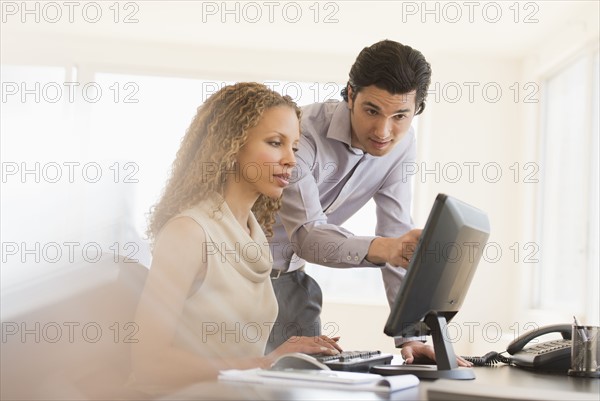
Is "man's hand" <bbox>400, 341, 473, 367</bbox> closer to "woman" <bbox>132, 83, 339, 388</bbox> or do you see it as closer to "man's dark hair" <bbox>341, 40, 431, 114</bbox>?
"woman" <bbox>132, 83, 339, 388</bbox>

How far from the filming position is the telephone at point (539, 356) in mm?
1773

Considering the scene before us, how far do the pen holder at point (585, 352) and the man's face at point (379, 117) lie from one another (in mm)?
768

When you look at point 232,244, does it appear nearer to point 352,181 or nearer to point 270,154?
point 270,154

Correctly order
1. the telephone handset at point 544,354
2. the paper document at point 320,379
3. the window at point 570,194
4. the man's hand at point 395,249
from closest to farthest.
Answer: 1. the paper document at point 320,379
2. the man's hand at point 395,249
3. the telephone handset at point 544,354
4. the window at point 570,194

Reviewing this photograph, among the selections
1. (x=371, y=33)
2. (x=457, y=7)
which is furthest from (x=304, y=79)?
(x=457, y=7)

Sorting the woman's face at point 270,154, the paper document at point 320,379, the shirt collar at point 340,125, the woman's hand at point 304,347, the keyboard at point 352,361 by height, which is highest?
the shirt collar at point 340,125

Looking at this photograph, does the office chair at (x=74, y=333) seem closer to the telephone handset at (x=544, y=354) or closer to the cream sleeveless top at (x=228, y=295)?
the cream sleeveless top at (x=228, y=295)

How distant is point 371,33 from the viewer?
5.74 m

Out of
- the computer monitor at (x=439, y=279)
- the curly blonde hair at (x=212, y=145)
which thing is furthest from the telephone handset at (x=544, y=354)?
the curly blonde hair at (x=212, y=145)

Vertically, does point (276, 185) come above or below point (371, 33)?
below

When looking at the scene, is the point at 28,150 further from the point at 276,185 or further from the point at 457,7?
the point at 276,185

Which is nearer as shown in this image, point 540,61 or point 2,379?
point 2,379

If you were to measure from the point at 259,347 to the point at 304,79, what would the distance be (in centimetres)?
484

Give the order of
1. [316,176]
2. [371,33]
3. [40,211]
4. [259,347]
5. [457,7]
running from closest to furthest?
[259,347] < [316,176] < [457,7] < [371,33] < [40,211]
